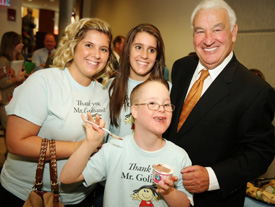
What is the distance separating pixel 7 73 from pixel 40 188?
11.2 feet

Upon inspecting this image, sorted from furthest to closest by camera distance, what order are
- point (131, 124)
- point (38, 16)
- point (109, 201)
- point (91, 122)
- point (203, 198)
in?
point (38, 16) → point (131, 124) → point (203, 198) → point (109, 201) → point (91, 122)

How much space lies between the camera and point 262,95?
1.63 meters

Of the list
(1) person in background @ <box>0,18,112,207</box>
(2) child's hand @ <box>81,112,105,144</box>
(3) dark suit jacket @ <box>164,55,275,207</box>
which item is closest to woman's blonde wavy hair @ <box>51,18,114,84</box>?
(1) person in background @ <box>0,18,112,207</box>

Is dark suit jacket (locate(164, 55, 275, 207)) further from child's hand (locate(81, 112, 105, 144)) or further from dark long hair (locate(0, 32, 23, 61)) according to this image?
dark long hair (locate(0, 32, 23, 61))

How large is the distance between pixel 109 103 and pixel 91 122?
2.16 ft

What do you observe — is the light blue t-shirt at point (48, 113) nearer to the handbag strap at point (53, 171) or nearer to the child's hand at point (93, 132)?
the handbag strap at point (53, 171)

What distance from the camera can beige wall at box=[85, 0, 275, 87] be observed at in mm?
3717

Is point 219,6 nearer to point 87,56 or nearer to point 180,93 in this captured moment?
point 180,93

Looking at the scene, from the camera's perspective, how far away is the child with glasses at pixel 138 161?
1.43 meters

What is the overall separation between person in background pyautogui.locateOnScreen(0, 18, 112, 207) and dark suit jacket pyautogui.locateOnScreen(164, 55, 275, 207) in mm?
717

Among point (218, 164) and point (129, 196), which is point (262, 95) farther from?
point (129, 196)

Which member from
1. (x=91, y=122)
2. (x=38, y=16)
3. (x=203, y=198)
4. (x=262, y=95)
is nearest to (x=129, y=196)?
(x=91, y=122)

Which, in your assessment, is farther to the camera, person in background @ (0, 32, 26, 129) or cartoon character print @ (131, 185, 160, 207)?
person in background @ (0, 32, 26, 129)

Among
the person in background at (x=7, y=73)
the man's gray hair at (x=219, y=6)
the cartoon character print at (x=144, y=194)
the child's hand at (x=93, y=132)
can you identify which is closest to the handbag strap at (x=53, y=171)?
the child's hand at (x=93, y=132)
